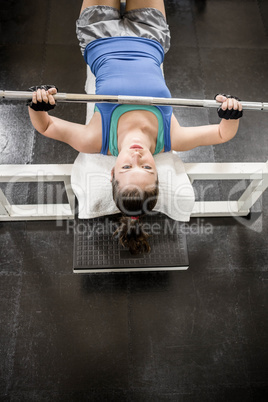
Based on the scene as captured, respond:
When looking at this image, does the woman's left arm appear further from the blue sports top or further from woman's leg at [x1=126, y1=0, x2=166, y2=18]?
woman's leg at [x1=126, y1=0, x2=166, y2=18]

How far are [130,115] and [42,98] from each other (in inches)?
17.4

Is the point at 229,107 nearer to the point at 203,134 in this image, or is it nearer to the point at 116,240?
the point at 203,134

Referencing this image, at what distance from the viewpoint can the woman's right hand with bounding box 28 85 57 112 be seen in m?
1.50

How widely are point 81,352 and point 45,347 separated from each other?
20 centimetres

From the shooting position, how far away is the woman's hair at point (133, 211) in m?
1.45

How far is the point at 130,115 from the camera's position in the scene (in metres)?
1.71

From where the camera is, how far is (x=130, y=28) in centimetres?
199

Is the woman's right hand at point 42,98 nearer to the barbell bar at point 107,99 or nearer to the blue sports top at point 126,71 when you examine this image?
the barbell bar at point 107,99

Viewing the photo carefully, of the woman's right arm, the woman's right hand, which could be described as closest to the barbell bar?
the woman's right hand

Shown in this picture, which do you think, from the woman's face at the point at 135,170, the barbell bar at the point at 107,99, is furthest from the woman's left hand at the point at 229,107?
the woman's face at the point at 135,170

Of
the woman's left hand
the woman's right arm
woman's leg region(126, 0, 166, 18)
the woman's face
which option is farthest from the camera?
woman's leg region(126, 0, 166, 18)

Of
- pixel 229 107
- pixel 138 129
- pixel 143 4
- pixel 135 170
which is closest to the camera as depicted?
pixel 135 170

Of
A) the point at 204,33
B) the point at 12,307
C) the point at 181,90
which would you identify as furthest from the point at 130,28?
the point at 12,307

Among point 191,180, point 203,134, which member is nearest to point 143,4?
point 203,134
